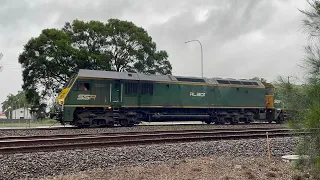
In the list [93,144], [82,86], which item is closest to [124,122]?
[82,86]

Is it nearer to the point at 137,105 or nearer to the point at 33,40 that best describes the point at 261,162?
the point at 137,105

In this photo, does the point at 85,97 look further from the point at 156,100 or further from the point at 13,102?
the point at 13,102

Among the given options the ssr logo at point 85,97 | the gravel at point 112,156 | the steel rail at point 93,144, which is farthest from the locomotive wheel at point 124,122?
the gravel at point 112,156

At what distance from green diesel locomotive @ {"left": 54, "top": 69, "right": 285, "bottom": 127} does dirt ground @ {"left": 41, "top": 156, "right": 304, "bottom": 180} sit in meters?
11.7

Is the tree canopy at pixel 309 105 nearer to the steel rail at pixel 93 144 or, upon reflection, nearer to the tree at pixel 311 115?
the tree at pixel 311 115

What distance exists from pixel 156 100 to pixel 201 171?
15.8 metres

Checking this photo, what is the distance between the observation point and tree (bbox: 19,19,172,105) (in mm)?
34812

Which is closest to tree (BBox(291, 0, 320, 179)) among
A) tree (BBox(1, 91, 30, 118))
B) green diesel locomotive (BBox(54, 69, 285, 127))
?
green diesel locomotive (BBox(54, 69, 285, 127))

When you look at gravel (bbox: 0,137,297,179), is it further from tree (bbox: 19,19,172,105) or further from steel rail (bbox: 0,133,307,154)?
tree (bbox: 19,19,172,105)

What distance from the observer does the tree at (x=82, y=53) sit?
34.8 metres

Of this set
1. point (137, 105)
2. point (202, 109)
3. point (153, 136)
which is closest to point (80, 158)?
point (153, 136)

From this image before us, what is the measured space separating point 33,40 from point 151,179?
31429mm

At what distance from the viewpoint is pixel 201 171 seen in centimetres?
802

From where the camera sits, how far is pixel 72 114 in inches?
806
